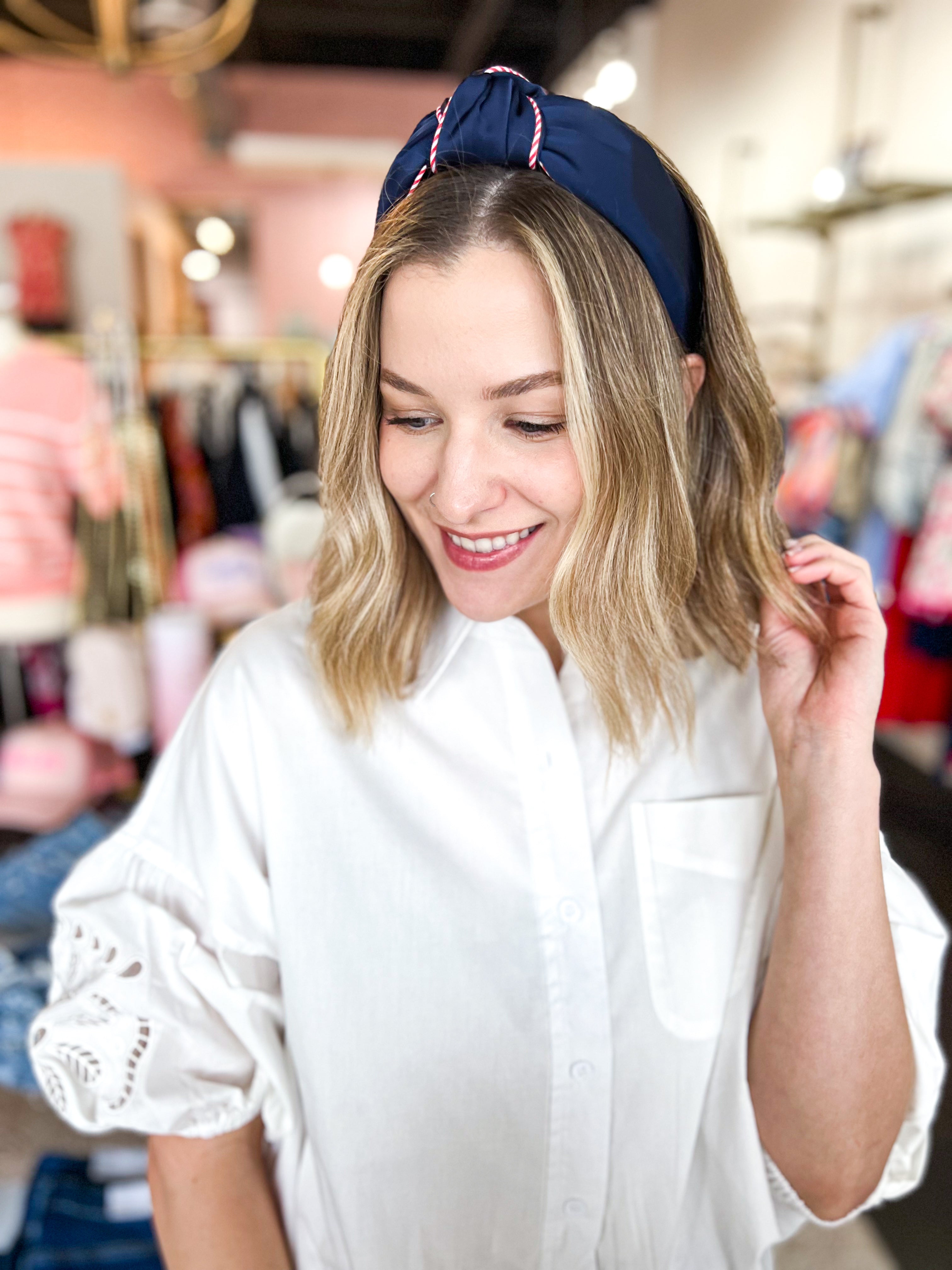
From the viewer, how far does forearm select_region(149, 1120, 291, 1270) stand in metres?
0.85

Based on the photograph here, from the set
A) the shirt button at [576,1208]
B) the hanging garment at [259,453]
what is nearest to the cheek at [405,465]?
the shirt button at [576,1208]

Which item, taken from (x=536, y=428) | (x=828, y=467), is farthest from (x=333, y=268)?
(x=536, y=428)

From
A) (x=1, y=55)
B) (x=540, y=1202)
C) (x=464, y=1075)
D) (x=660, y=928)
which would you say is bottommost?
(x=540, y=1202)

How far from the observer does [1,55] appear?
21.6 feet

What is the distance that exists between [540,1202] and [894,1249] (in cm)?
114

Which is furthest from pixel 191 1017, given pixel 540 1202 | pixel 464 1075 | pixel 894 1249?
pixel 894 1249

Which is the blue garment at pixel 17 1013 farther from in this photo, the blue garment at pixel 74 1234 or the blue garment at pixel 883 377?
the blue garment at pixel 883 377

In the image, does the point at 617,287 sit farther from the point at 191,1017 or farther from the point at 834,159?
the point at 834,159

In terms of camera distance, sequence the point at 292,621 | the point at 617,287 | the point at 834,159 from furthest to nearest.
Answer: the point at 834,159
the point at 292,621
the point at 617,287

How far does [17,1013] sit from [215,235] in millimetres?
7263

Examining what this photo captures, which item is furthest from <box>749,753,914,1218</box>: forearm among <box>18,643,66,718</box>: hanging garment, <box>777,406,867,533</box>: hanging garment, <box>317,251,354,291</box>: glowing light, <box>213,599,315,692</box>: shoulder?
<box>317,251,354,291</box>: glowing light

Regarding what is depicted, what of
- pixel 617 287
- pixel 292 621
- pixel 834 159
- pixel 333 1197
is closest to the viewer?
pixel 617 287

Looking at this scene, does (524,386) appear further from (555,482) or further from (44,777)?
(44,777)

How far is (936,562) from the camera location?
1.99 meters
